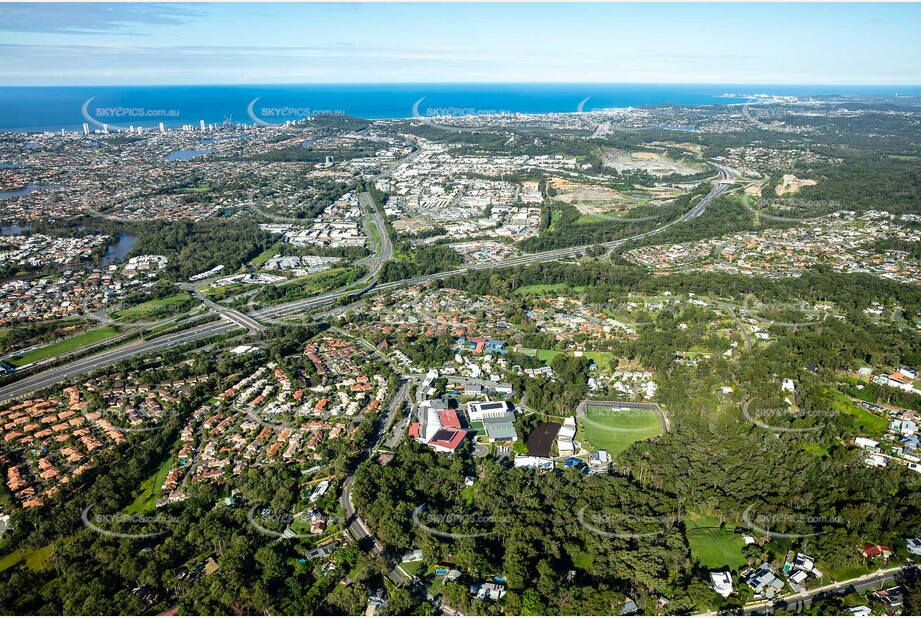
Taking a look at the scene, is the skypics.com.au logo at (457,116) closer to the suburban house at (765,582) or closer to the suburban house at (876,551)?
the suburban house at (876,551)

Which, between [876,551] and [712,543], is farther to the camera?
[712,543]

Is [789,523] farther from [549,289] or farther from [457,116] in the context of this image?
[457,116]

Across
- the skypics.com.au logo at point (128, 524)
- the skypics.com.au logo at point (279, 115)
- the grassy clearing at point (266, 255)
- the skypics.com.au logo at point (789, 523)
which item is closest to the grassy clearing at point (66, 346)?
the grassy clearing at point (266, 255)

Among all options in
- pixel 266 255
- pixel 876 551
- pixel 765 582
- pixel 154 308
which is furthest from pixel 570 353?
pixel 266 255

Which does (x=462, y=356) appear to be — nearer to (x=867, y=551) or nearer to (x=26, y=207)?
(x=867, y=551)

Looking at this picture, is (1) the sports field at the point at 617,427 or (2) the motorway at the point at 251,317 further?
(2) the motorway at the point at 251,317

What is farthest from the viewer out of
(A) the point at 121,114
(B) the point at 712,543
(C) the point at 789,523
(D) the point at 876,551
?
(A) the point at 121,114
